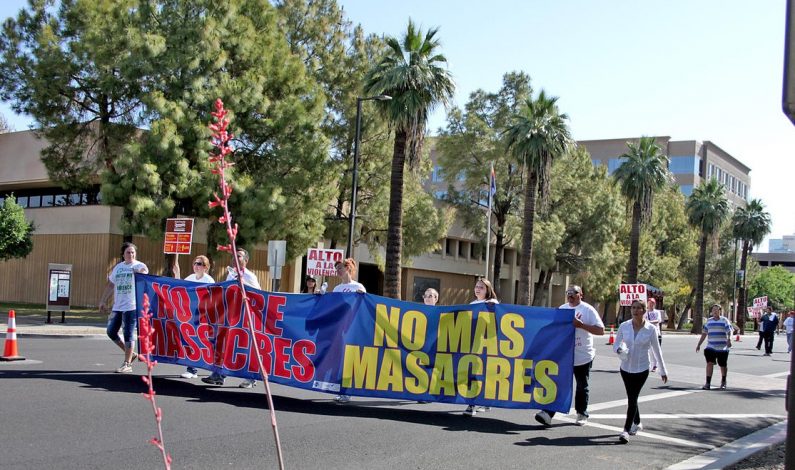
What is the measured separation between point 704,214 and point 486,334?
58.6 meters

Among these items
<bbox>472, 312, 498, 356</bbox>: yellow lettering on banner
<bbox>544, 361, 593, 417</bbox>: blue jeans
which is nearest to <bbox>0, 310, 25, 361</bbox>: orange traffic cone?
<bbox>472, 312, 498, 356</bbox>: yellow lettering on banner

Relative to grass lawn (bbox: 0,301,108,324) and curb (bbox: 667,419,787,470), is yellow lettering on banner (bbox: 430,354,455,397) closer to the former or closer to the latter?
curb (bbox: 667,419,787,470)

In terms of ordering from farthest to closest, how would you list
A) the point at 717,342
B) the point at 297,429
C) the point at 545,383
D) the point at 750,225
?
the point at 750,225 → the point at 717,342 → the point at 545,383 → the point at 297,429

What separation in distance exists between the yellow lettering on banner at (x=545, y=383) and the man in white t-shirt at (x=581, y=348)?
189mm

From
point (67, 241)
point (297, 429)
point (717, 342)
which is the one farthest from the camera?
point (67, 241)

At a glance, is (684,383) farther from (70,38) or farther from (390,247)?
(70,38)

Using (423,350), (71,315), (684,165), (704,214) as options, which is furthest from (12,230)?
(684,165)

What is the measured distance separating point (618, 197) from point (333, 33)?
2493 centimetres

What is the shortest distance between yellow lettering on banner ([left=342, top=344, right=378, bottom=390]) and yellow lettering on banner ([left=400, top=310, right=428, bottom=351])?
50 cm

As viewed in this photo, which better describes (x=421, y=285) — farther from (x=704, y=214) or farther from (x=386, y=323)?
(x=386, y=323)

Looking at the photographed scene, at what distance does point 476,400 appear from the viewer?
9.88m

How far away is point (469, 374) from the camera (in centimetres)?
991

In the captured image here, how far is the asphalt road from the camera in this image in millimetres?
7152

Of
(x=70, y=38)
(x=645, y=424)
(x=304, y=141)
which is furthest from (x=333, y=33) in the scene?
(x=645, y=424)
